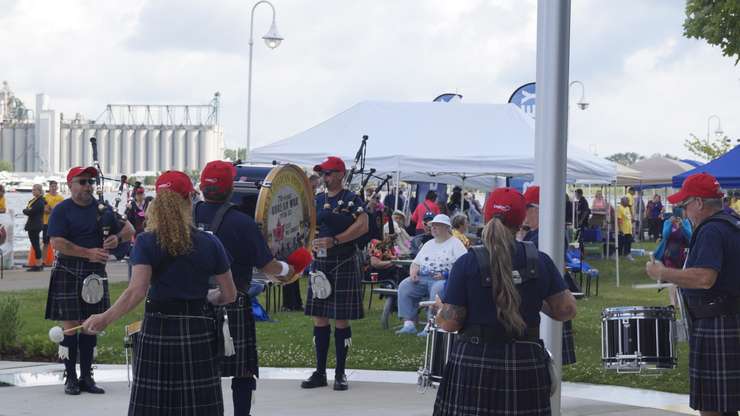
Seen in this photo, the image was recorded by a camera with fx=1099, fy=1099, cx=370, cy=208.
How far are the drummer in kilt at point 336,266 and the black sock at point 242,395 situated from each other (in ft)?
5.99

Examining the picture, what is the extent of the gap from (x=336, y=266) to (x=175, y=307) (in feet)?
10.9

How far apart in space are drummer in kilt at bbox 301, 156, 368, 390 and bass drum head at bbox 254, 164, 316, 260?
29.9 inches

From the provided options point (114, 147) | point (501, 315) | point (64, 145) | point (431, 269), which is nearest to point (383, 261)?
point (431, 269)

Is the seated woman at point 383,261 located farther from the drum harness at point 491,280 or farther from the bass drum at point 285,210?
the drum harness at point 491,280

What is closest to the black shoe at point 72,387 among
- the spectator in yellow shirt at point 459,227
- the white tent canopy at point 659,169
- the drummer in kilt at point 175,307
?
the drummer in kilt at point 175,307

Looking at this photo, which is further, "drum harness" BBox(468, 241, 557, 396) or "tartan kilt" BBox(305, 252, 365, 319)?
"tartan kilt" BBox(305, 252, 365, 319)

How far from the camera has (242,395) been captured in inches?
259

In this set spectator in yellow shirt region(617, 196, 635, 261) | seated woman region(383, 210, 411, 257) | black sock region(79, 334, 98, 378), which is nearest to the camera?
black sock region(79, 334, 98, 378)

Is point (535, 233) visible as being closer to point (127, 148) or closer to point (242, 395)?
point (242, 395)

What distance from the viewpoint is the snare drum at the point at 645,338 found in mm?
6965

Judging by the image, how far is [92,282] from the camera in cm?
794

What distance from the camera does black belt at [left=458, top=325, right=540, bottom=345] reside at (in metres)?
4.66

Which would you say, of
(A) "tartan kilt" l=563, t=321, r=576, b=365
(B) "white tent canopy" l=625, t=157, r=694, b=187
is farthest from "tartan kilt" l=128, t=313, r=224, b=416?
(B) "white tent canopy" l=625, t=157, r=694, b=187

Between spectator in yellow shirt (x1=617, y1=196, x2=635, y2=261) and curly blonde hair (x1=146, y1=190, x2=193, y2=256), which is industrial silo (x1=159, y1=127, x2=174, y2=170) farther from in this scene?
curly blonde hair (x1=146, y1=190, x2=193, y2=256)
